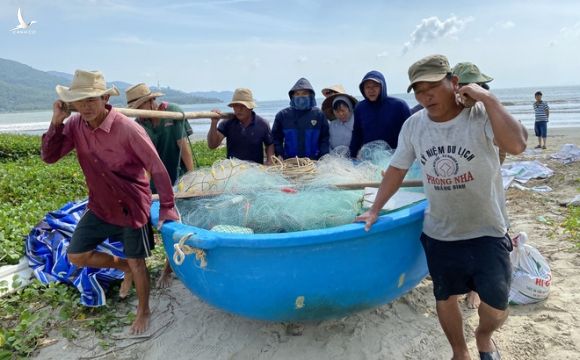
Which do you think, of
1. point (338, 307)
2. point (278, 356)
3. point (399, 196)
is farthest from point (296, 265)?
point (399, 196)

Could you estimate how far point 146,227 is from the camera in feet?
10.1

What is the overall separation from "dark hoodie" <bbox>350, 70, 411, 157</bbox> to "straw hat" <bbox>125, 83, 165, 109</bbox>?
1856mm

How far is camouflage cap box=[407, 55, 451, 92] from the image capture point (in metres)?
Result: 2.11

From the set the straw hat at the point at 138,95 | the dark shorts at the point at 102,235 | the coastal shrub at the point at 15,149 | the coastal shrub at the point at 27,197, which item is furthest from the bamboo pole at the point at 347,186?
the coastal shrub at the point at 15,149

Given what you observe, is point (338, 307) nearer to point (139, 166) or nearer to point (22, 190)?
point (139, 166)

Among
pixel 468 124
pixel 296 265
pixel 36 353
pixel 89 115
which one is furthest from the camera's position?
pixel 36 353

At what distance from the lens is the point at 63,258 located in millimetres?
3740

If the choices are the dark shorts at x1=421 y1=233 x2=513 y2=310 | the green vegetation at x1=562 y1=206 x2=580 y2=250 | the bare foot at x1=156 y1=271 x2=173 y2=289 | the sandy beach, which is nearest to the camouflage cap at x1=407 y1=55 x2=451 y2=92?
the dark shorts at x1=421 y1=233 x2=513 y2=310

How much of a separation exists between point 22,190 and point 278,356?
17.8ft

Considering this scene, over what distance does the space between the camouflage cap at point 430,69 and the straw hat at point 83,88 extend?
1.84m

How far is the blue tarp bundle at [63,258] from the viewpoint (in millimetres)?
3434

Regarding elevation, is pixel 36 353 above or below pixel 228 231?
below

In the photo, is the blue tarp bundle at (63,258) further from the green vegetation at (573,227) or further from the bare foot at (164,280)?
the green vegetation at (573,227)

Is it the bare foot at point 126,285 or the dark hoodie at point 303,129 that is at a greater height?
the dark hoodie at point 303,129
